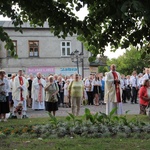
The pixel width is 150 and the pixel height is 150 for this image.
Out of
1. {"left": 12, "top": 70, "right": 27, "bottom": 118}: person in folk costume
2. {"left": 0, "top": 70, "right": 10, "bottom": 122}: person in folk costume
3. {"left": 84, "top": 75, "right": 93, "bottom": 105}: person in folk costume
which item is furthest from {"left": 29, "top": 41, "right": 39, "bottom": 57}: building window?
{"left": 0, "top": 70, "right": 10, "bottom": 122}: person in folk costume

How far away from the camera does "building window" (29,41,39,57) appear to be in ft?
129

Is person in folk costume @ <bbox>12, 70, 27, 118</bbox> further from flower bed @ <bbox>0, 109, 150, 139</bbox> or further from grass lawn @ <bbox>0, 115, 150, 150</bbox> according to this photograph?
grass lawn @ <bbox>0, 115, 150, 150</bbox>

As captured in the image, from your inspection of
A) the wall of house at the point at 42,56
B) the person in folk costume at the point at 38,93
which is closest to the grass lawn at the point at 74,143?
the person in folk costume at the point at 38,93

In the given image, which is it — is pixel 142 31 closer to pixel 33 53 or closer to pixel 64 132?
pixel 64 132

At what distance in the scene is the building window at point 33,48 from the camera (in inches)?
1543

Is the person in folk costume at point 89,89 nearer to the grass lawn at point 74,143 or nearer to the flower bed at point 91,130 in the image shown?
the flower bed at point 91,130

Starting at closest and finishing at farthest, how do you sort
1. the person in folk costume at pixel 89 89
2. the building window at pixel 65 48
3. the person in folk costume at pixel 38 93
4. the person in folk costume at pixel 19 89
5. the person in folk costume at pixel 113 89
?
1. the person in folk costume at pixel 113 89
2. the person in folk costume at pixel 19 89
3. the person in folk costume at pixel 38 93
4. the person in folk costume at pixel 89 89
5. the building window at pixel 65 48

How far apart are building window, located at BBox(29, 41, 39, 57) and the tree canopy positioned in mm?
32254

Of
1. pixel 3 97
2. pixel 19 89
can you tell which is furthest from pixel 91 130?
pixel 19 89

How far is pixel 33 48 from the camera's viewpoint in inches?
1547

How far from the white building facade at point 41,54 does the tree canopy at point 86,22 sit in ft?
103

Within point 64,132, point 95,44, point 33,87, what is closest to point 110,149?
point 64,132

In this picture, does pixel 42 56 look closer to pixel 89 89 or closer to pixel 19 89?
pixel 89 89

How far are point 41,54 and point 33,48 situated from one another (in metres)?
1.12
